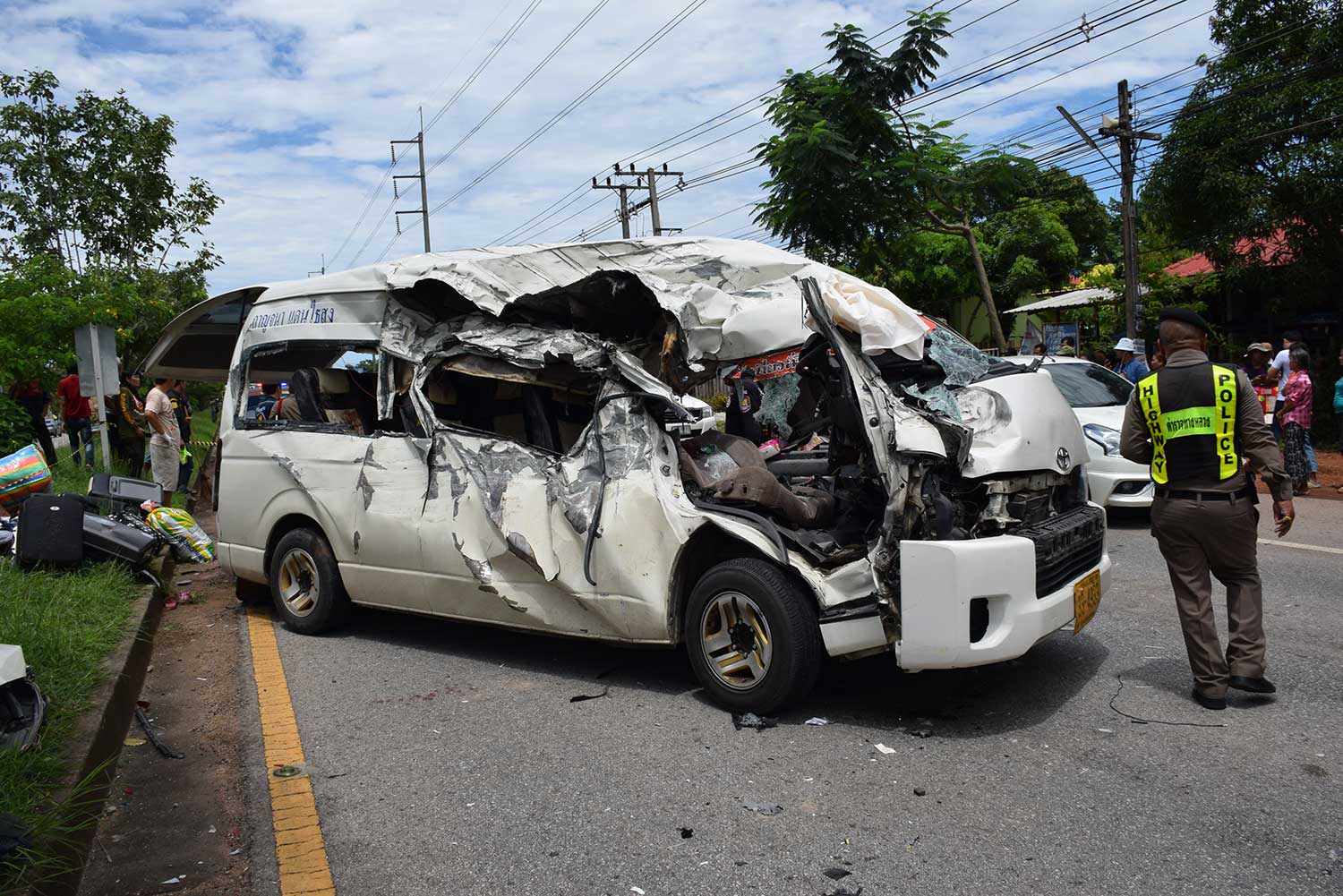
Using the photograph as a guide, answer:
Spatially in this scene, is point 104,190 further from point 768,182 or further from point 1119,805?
point 1119,805

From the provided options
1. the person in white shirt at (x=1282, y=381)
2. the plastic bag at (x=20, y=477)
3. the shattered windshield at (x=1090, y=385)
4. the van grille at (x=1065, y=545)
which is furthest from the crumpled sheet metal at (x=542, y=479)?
the person in white shirt at (x=1282, y=381)

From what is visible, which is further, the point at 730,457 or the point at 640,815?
the point at 730,457

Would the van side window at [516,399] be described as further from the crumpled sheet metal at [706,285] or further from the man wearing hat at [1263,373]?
the man wearing hat at [1263,373]

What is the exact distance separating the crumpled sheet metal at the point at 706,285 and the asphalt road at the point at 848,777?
1.75m

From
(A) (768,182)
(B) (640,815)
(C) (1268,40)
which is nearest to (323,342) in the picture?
(B) (640,815)

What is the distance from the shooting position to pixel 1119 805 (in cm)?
366

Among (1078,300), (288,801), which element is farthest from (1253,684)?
(1078,300)

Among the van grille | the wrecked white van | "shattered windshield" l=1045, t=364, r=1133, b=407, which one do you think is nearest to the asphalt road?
the wrecked white van

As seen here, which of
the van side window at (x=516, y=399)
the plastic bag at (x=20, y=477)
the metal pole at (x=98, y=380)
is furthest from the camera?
the metal pole at (x=98, y=380)

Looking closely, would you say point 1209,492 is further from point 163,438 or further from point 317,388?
point 163,438

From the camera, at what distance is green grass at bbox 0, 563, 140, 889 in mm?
3844

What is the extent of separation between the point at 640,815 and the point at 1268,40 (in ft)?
61.9

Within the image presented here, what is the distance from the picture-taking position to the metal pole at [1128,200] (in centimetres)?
1794

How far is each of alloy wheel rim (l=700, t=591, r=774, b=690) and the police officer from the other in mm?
1898
